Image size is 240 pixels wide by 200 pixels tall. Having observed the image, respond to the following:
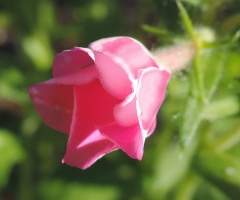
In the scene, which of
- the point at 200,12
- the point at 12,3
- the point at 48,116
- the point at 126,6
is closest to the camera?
the point at 48,116

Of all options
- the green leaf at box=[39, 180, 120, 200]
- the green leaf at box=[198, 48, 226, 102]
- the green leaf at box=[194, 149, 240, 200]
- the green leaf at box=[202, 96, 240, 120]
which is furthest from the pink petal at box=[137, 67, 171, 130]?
the green leaf at box=[39, 180, 120, 200]

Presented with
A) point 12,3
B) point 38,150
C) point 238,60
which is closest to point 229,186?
point 238,60

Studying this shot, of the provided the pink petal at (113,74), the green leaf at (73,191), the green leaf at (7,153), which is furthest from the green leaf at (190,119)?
the green leaf at (7,153)

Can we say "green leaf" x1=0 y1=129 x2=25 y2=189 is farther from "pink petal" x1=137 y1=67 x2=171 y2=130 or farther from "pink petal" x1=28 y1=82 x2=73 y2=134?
"pink petal" x1=137 y1=67 x2=171 y2=130

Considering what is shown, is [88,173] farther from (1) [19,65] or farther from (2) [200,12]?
(2) [200,12]

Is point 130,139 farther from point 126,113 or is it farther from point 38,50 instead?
point 38,50

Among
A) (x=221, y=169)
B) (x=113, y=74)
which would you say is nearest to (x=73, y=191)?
(x=221, y=169)
